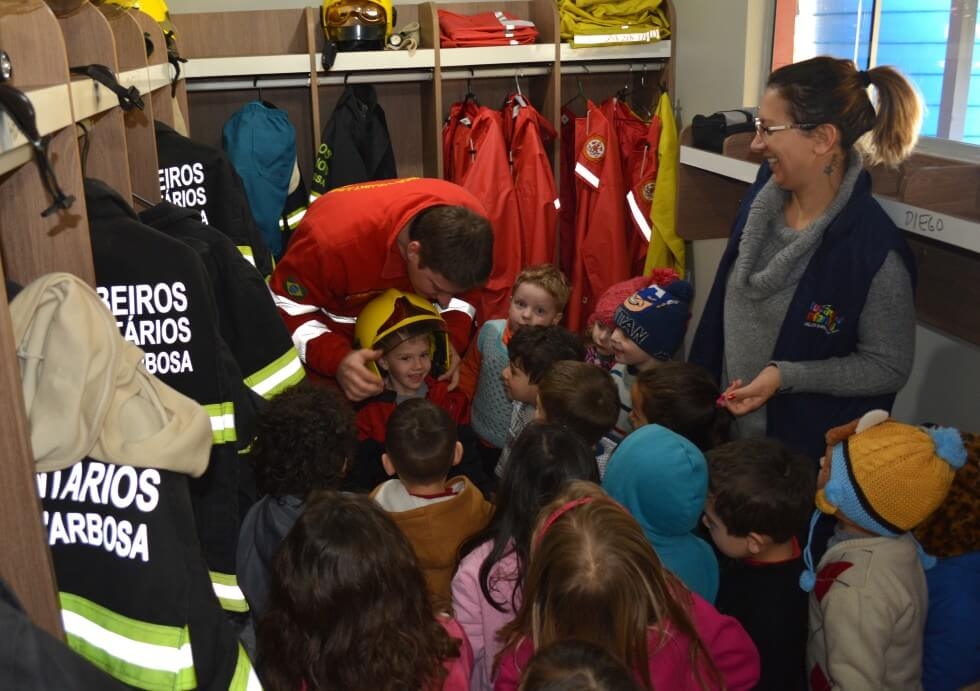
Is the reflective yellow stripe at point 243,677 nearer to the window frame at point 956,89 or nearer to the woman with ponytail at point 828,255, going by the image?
the woman with ponytail at point 828,255

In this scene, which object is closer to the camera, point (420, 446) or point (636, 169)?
point (420, 446)

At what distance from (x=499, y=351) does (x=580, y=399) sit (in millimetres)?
734

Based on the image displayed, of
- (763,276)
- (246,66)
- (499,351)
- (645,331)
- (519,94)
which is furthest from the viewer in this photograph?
(519,94)

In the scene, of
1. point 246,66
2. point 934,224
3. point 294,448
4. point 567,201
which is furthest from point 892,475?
point 246,66

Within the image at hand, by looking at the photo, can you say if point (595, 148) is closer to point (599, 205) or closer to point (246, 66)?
point (599, 205)

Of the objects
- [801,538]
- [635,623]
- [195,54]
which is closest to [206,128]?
[195,54]

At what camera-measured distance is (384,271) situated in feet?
9.29

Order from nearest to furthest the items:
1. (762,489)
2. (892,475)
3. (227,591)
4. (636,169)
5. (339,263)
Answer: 1. (227,591)
2. (892,475)
3. (762,489)
4. (339,263)
5. (636,169)

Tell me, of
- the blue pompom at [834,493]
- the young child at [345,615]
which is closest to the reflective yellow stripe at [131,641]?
the young child at [345,615]

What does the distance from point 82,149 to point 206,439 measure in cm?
71

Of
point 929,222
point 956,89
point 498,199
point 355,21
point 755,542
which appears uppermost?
point 355,21

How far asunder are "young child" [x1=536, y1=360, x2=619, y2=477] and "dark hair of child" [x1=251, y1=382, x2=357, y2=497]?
0.63 metres

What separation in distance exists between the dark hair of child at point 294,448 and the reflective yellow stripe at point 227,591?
452mm

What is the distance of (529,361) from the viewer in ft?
9.77
